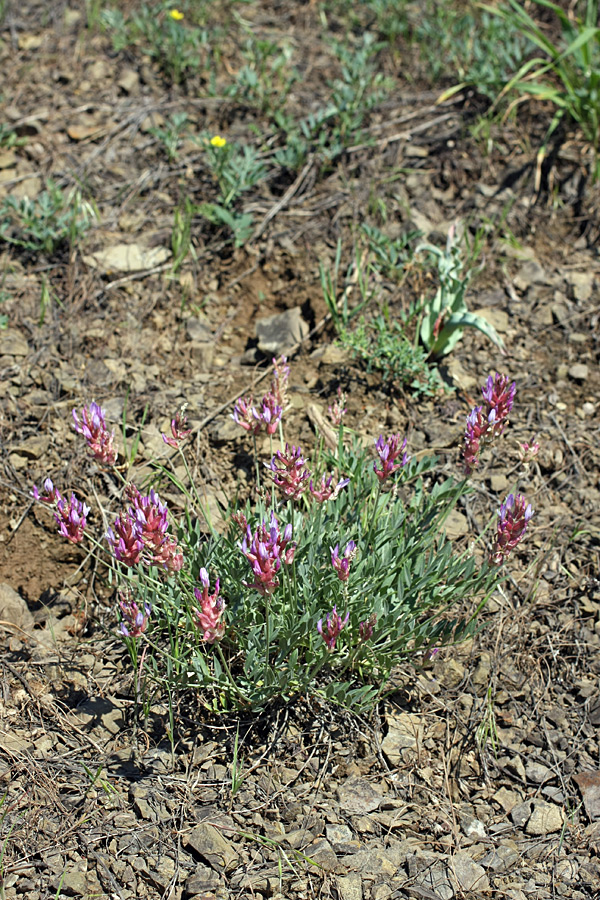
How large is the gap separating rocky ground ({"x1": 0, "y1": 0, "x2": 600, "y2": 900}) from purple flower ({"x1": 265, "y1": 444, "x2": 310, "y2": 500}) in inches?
34.4

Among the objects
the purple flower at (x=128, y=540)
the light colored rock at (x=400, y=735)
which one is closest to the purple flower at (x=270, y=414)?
the purple flower at (x=128, y=540)

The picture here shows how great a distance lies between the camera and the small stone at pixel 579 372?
161 inches

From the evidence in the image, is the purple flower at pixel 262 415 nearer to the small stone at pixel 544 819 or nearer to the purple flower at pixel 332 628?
the purple flower at pixel 332 628

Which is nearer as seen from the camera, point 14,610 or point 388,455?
point 388,455

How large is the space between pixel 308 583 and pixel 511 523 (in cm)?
72

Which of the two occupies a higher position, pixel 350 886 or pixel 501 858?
pixel 350 886

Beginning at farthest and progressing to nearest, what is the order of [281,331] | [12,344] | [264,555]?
[281,331], [12,344], [264,555]

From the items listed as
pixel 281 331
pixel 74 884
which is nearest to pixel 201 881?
pixel 74 884

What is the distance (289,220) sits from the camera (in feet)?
15.2

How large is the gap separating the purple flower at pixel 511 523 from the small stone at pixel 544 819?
36.0 inches

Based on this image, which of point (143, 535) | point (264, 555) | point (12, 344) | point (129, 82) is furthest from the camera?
point (129, 82)

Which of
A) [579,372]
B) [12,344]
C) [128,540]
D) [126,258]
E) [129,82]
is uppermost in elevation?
[129,82]

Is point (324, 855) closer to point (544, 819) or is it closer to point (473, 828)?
point (473, 828)

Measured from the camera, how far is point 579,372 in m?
4.09
